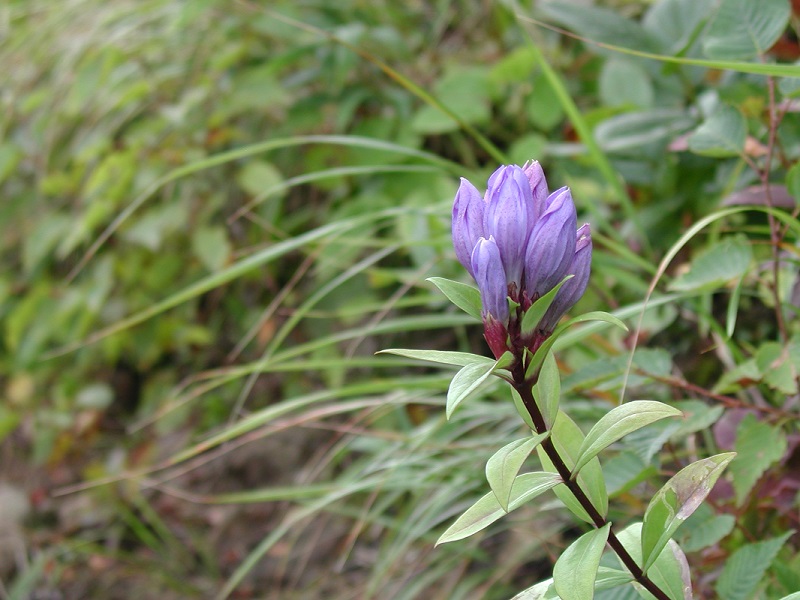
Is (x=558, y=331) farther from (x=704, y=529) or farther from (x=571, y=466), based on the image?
(x=704, y=529)

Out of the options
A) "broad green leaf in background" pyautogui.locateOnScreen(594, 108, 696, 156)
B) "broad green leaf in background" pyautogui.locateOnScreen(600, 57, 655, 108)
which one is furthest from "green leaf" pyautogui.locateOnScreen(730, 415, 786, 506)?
"broad green leaf in background" pyautogui.locateOnScreen(600, 57, 655, 108)

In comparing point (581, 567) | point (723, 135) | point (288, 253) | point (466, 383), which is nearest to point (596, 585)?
point (581, 567)

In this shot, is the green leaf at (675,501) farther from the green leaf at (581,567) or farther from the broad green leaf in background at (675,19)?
the broad green leaf in background at (675,19)

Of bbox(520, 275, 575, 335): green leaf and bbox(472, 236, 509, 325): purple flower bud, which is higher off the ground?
bbox(472, 236, 509, 325): purple flower bud

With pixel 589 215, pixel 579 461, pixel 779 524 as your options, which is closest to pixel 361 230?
→ pixel 589 215

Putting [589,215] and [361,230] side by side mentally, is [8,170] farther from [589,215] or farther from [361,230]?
[589,215]

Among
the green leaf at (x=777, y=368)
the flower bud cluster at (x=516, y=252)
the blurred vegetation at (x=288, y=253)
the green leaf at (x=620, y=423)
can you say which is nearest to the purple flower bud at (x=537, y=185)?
the flower bud cluster at (x=516, y=252)

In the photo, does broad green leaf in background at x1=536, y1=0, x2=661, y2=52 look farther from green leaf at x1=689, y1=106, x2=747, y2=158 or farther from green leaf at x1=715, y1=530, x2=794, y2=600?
green leaf at x1=715, y1=530, x2=794, y2=600

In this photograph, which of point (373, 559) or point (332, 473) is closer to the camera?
point (373, 559)
